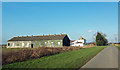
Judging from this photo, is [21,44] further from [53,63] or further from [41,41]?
[53,63]

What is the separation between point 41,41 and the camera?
48.0m

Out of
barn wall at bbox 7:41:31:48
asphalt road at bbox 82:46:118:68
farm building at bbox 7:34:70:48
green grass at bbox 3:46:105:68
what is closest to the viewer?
green grass at bbox 3:46:105:68

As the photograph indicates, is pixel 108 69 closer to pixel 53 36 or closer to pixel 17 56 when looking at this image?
pixel 17 56

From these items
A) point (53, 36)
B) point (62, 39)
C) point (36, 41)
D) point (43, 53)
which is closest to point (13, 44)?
point (36, 41)

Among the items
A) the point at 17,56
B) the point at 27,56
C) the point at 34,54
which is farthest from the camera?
the point at 34,54

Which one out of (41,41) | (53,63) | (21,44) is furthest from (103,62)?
(21,44)

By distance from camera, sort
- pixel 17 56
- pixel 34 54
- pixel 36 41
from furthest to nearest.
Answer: pixel 36 41 → pixel 34 54 → pixel 17 56

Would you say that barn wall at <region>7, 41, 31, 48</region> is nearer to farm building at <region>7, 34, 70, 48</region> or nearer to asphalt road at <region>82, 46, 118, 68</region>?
farm building at <region>7, 34, 70, 48</region>

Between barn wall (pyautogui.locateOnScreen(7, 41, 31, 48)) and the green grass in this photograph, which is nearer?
the green grass

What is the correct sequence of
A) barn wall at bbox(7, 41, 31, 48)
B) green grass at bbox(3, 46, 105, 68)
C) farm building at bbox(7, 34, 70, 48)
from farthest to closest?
barn wall at bbox(7, 41, 31, 48), farm building at bbox(7, 34, 70, 48), green grass at bbox(3, 46, 105, 68)

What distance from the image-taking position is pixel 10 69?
834cm

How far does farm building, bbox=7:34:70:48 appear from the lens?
46.3 metres

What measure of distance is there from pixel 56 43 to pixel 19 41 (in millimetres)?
15047

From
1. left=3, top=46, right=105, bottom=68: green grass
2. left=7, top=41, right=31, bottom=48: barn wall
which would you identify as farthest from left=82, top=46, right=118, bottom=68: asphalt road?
left=7, top=41, right=31, bottom=48: barn wall
